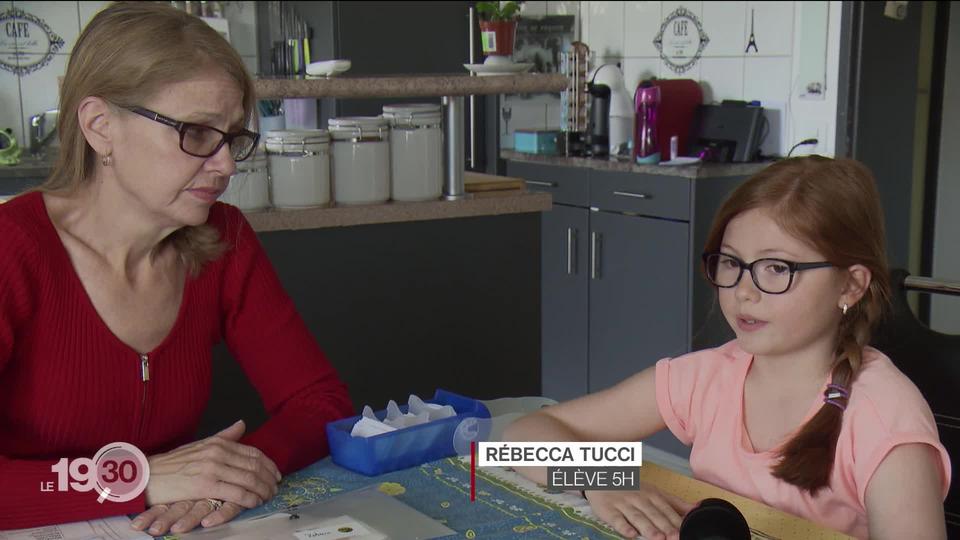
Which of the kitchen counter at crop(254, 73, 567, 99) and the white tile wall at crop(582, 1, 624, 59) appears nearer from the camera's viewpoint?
the kitchen counter at crop(254, 73, 567, 99)

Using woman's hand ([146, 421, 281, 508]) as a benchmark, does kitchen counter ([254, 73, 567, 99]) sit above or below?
above

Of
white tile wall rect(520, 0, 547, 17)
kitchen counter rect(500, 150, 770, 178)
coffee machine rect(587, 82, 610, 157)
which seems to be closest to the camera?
kitchen counter rect(500, 150, 770, 178)

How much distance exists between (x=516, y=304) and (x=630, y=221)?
122 centimetres

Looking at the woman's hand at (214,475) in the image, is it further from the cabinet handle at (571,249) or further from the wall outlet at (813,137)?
the wall outlet at (813,137)

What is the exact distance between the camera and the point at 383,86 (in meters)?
2.41

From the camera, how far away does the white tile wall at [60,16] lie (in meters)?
4.32

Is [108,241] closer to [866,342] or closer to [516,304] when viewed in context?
[866,342]

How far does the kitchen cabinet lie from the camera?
374 centimetres

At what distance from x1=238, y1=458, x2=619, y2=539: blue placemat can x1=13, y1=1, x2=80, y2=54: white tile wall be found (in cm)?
333

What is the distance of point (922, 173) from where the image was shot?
416 cm

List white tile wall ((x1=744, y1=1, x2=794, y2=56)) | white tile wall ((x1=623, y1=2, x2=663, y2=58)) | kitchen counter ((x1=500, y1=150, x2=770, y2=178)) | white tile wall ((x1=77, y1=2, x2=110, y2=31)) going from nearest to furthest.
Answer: kitchen counter ((x1=500, y1=150, x2=770, y2=178))
white tile wall ((x1=744, y1=1, x2=794, y2=56))
white tile wall ((x1=77, y1=2, x2=110, y2=31))
white tile wall ((x1=623, y1=2, x2=663, y2=58))

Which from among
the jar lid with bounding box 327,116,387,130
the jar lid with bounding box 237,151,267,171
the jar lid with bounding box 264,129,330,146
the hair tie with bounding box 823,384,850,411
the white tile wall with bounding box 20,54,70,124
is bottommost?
the hair tie with bounding box 823,384,850,411
